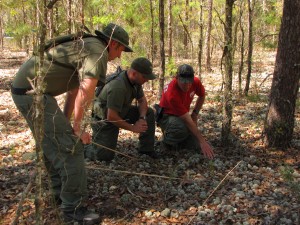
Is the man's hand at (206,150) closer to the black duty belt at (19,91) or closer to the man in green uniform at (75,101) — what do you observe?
the man in green uniform at (75,101)

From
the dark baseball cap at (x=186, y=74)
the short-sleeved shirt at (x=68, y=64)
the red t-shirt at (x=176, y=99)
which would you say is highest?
the short-sleeved shirt at (x=68, y=64)

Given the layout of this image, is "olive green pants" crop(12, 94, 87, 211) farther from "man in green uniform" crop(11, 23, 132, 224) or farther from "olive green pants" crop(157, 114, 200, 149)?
"olive green pants" crop(157, 114, 200, 149)

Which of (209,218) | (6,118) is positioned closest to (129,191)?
(209,218)

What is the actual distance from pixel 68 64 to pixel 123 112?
1927 millimetres

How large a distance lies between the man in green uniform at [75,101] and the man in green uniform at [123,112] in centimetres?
97

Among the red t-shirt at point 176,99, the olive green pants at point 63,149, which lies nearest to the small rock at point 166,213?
the olive green pants at point 63,149

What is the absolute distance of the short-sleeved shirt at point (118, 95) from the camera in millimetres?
4598

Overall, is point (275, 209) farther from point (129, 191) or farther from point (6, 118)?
point (6, 118)

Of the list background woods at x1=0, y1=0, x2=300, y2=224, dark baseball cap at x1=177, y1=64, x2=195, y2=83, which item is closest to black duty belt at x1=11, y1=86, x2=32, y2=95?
background woods at x1=0, y1=0, x2=300, y2=224

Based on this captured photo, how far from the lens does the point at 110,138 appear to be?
16.6 feet

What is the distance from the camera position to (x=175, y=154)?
5.29 metres

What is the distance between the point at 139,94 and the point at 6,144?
8.79ft

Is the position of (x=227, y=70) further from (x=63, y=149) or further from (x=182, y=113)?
(x=63, y=149)

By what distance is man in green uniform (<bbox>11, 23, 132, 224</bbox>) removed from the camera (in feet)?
10.3
